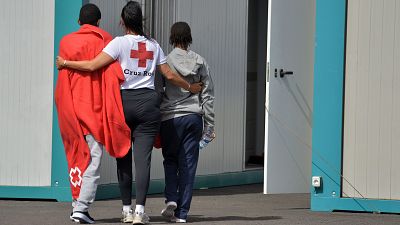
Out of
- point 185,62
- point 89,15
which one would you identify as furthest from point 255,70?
point 89,15

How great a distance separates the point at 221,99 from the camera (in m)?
14.0

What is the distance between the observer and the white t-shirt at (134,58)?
9.29m

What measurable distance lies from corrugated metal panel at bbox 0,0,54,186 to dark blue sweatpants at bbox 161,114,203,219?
6.93ft

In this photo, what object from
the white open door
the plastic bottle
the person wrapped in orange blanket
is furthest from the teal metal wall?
the person wrapped in orange blanket

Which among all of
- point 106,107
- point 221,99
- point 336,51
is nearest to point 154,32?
point 221,99

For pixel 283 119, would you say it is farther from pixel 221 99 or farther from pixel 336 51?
pixel 221 99

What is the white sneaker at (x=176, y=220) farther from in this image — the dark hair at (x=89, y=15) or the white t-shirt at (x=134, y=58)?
the dark hair at (x=89, y=15)

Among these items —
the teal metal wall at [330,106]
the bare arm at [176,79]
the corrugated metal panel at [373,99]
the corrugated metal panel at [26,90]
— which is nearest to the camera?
the bare arm at [176,79]

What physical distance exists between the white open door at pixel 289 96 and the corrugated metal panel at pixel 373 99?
97 cm

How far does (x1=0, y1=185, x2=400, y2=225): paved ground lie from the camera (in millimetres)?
9836

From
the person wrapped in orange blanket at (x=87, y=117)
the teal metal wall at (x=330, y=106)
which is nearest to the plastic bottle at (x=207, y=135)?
the person wrapped in orange blanket at (x=87, y=117)

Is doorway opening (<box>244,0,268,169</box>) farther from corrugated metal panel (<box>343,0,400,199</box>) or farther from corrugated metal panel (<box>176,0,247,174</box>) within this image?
corrugated metal panel (<box>343,0,400,199</box>)

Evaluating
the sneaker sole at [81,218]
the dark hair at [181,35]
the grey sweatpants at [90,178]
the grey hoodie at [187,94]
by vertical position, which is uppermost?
the dark hair at [181,35]

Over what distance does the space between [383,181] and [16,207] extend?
3.27m
